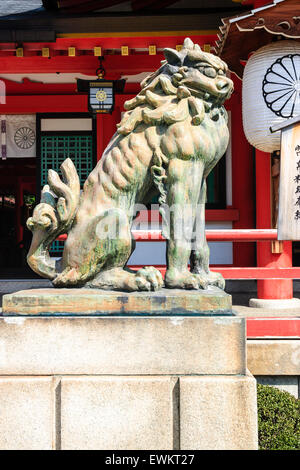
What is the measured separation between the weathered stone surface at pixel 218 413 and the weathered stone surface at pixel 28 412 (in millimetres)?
717

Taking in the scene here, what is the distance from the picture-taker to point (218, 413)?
2617 millimetres

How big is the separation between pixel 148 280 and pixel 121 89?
505cm

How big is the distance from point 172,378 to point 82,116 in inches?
261

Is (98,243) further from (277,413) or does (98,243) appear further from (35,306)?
(277,413)

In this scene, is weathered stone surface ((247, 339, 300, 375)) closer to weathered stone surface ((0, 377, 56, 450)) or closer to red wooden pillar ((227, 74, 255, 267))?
weathered stone surface ((0, 377, 56, 450))

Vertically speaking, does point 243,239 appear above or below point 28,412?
above

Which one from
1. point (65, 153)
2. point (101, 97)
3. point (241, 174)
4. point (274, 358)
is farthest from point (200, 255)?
point (65, 153)

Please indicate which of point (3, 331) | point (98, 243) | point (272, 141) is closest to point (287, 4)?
point (272, 141)

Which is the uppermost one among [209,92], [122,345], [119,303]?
[209,92]

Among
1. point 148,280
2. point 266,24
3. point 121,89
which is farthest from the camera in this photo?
point 121,89

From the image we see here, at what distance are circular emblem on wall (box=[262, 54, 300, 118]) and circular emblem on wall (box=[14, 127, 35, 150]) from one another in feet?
16.9

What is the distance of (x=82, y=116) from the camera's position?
851 cm

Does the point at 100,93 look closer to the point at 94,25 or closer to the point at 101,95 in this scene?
the point at 101,95

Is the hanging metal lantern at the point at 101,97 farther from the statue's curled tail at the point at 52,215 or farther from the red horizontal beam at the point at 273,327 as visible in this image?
the statue's curled tail at the point at 52,215
